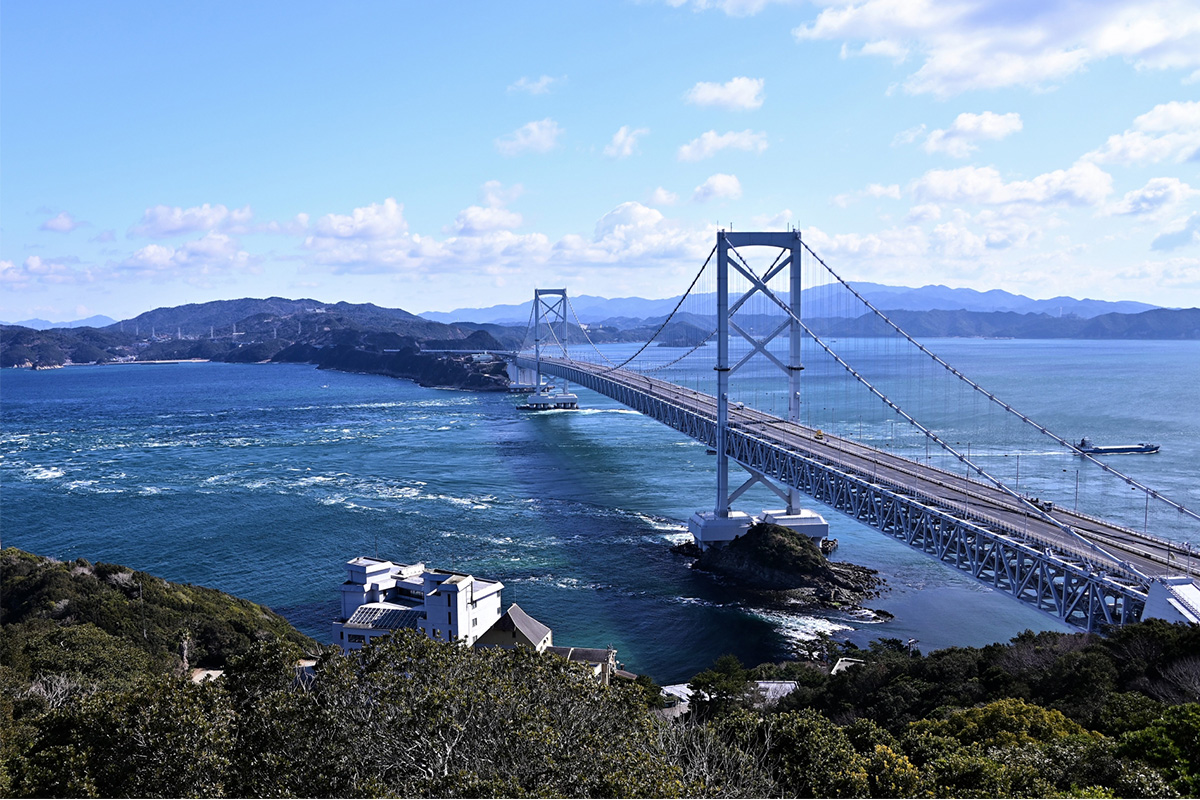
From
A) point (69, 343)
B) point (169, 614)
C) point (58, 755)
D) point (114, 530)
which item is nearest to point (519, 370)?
point (114, 530)

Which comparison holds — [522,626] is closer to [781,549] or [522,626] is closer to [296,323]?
[781,549]

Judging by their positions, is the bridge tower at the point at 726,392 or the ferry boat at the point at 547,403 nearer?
the bridge tower at the point at 726,392

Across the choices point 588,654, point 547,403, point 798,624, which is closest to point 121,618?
point 588,654

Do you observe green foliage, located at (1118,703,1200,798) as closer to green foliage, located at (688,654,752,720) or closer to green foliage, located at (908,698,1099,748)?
green foliage, located at (908,698,1099,748)

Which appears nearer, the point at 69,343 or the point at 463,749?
the point at 463,749

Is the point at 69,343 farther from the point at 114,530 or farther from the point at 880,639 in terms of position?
the point at 880,639

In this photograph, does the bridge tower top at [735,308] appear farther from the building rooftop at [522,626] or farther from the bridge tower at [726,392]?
the building rooftop at [522,626]

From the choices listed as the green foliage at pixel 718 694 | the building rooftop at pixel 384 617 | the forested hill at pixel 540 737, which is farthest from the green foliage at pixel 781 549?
the forested hill at pixel 540 737

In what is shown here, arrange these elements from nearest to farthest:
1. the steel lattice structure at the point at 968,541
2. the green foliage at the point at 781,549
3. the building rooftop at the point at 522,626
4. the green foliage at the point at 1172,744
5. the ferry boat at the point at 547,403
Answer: the green foliage at the point at 1172,744 → the steel lattice structure at the point at 968,541 → the building rooftop at the point at 522,626 → the green foliage at the point at 781,549 → the ferry boat at the point at 547,403
